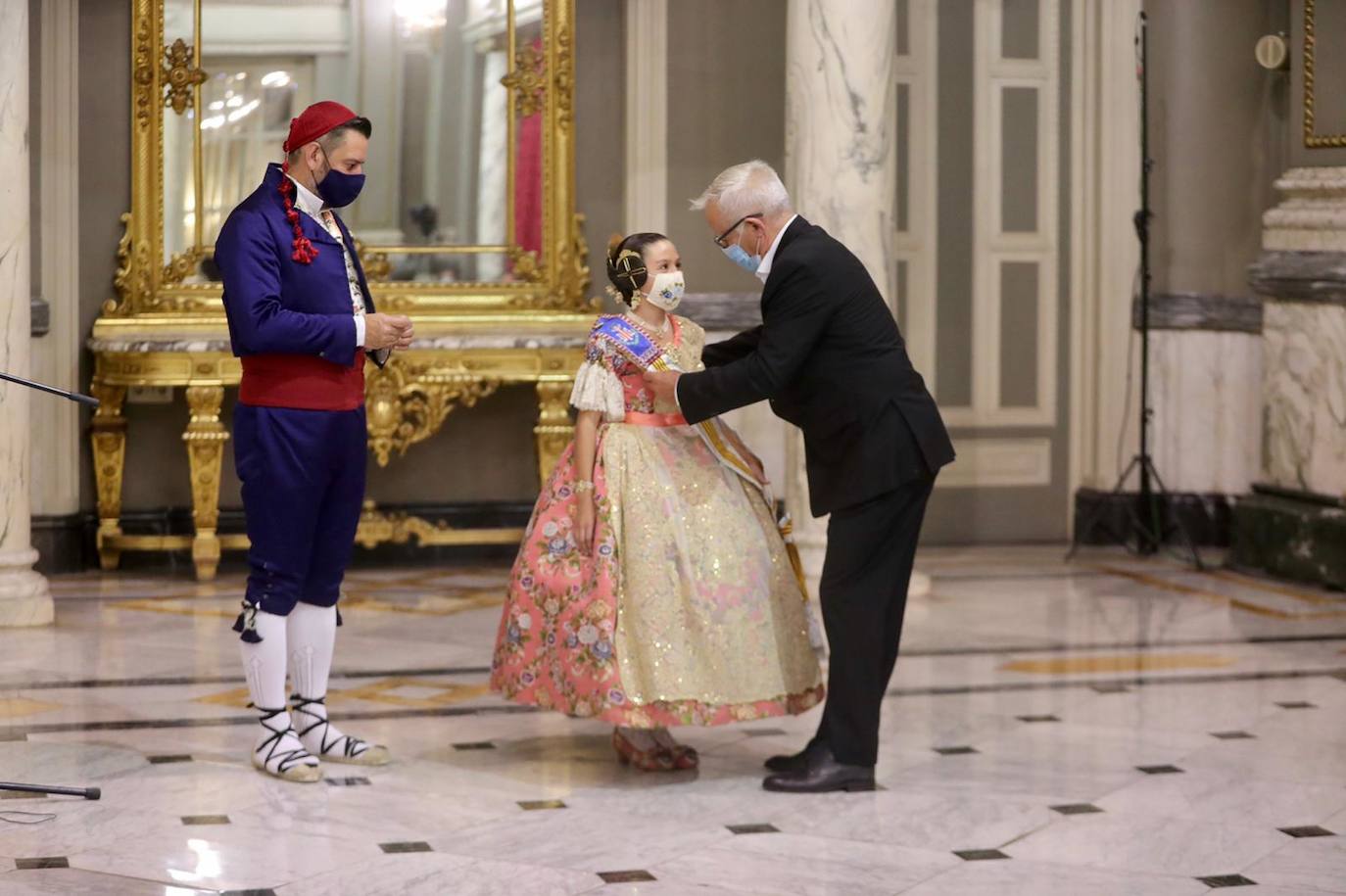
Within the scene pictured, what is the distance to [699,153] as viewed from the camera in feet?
28.3

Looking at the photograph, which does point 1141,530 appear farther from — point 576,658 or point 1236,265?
point 576,658

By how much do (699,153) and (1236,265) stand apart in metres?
2.46

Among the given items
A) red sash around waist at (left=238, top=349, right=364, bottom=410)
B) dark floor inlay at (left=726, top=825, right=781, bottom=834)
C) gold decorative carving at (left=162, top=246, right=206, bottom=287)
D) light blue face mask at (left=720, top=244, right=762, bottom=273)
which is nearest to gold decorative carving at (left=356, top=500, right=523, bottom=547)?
gold decorative carving at (left=162, top=246, right=206, bottom=287)

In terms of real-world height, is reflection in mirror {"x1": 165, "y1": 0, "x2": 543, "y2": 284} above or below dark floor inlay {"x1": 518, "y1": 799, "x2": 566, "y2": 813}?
above

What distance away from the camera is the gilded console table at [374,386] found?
7801 mm

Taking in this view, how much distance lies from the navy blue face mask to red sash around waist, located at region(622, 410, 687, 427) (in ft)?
2.73

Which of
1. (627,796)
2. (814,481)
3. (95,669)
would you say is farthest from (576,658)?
(95,669)

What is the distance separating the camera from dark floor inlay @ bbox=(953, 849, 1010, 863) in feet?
13.5

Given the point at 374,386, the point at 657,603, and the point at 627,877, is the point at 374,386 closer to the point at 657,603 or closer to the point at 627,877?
the point at 657,603

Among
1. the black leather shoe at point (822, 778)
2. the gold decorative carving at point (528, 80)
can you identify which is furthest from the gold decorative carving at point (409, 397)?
the black leather shoe at point (822, 778)

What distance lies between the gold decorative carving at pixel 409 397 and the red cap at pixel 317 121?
3.23 m

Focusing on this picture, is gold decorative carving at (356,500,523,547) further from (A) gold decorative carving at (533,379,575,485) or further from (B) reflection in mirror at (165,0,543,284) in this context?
(B) reflection in mirror at (165,0,543,284)

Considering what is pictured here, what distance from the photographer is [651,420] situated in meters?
4.72

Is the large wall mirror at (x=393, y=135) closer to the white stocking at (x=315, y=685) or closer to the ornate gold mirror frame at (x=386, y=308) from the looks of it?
the ornate gold mirror frame at (x=386, y=308)
